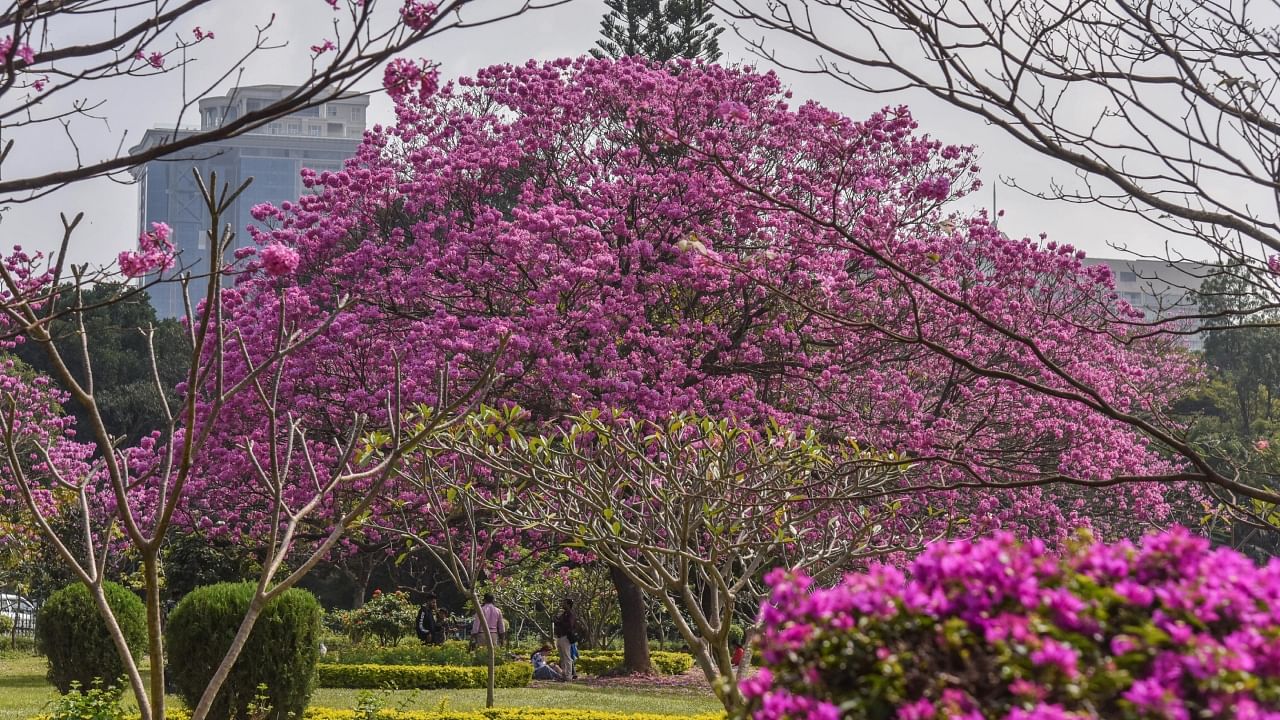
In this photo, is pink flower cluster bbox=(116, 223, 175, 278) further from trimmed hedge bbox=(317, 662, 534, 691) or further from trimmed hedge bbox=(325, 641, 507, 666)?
trimmed hedge bbox=(325, 641, 507, 666)

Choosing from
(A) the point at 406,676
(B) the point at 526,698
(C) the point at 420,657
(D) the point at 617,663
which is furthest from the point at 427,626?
(B) the point at 526,698

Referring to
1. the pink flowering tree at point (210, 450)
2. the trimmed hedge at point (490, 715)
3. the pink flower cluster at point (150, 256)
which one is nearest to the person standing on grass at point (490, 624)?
the pink flowering tree at point (210, 450)

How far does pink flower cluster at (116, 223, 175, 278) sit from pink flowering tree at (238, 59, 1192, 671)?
27.9 feet

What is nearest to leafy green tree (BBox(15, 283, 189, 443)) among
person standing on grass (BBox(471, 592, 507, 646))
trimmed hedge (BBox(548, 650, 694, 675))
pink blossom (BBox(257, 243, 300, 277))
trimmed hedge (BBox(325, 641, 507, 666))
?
person standing on grass (BBox(471, 592, 507, 646))

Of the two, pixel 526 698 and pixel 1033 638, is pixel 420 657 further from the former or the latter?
pixel 1033 638

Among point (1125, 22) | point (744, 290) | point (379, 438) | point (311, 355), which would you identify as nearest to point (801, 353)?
point (744, 290)

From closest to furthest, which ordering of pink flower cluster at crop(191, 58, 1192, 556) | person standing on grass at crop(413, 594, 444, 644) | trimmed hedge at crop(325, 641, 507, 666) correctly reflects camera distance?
pink flower cluster at crop(191, 58, 1192, 556)
trimmed hedge at crop(325, 641, 507, 666)
person standing on grass at crop(413, 594, 444, 644)

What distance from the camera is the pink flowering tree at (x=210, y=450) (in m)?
3.95

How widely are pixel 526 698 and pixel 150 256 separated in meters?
10.1

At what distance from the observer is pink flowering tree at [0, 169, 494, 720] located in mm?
3951

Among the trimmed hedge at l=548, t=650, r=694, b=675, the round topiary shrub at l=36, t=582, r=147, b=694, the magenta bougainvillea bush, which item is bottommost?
the trimmed hedge at l=548, t=650, r=694, b=675

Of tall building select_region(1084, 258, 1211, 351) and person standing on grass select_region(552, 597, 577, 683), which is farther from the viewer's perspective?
person standing on grass select_region(552, 597, 577, 683)

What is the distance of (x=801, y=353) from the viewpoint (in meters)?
14.5

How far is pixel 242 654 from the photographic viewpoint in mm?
9180
